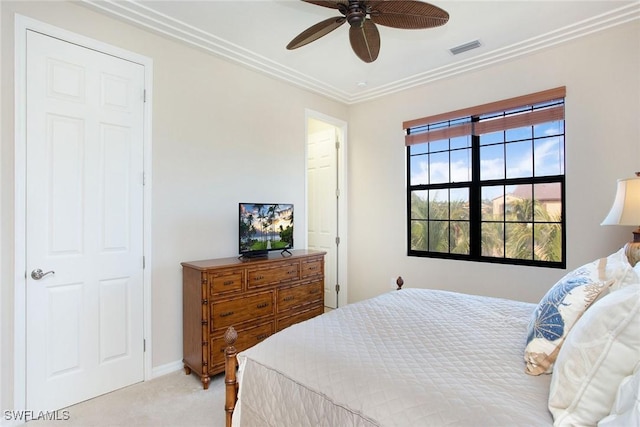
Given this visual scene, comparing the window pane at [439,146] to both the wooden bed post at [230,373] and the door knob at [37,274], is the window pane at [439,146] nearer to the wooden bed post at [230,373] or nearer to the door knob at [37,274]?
the wooden bed post at [230,373]

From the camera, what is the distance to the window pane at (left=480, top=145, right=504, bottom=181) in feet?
11.3

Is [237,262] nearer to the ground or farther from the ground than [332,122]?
nearer to the ground

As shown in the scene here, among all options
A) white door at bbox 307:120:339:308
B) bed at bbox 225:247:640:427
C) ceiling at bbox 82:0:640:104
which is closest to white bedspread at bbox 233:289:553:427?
bed at bbox 225:247:640:427

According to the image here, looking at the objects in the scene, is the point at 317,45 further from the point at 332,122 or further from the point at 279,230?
the point at 279,230

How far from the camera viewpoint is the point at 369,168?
4398 millimetres

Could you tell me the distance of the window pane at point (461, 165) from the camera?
366 centimetres

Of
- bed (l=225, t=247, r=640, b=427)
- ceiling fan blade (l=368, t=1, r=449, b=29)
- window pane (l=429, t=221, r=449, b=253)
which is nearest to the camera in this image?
bed (l=225, t=247, r=640, b=427)

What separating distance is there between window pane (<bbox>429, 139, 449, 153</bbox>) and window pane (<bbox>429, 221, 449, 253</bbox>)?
0.86 meters

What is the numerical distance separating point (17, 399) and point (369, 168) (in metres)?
3.91

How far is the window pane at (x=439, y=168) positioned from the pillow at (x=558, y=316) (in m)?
2.48

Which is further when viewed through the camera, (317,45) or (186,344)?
(317,45)

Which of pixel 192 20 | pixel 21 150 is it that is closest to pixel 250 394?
pixel 21 150

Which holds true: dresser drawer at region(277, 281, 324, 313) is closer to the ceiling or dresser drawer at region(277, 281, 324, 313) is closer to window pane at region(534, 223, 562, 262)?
window pane at region(534, 223, 562, 262)

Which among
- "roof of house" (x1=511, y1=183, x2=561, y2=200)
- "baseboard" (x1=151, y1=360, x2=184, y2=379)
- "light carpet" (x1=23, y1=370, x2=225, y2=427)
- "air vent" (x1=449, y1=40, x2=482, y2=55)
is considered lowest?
"light carpet" (x1=23, y1=370, x2=225, y2=427)
